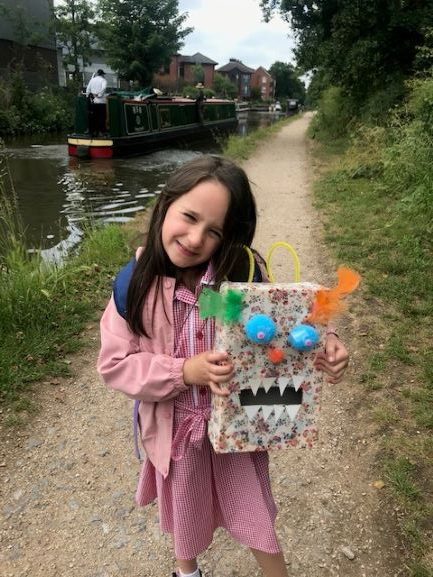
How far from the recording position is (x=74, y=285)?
4578 mm

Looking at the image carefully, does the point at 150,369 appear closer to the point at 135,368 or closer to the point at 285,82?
the point at 135,368

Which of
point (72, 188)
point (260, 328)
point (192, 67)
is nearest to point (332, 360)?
point (260, 328)

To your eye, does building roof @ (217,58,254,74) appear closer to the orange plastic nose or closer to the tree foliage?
the tree foliage

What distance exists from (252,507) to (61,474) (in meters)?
1.48

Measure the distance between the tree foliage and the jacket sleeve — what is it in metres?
11.3

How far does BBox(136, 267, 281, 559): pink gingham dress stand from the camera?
4.68 feet

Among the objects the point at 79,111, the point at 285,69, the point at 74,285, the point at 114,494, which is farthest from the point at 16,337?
the point at 285,69

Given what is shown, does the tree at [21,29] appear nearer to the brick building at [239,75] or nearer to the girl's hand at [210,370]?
the girl's hand at [210,370]

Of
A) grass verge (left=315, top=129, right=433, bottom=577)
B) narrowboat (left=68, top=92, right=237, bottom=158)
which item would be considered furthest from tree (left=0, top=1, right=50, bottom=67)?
grass verge (left=315, top=129, right=433, bottom=577)

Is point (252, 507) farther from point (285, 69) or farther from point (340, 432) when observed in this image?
point (285, 69)

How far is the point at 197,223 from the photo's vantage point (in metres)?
1.35

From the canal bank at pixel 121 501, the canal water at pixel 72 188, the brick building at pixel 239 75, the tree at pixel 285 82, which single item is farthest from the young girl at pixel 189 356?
the tree at pixel 285 82

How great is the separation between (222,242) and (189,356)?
13.6 inches

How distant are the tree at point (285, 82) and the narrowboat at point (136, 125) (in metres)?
71.8
